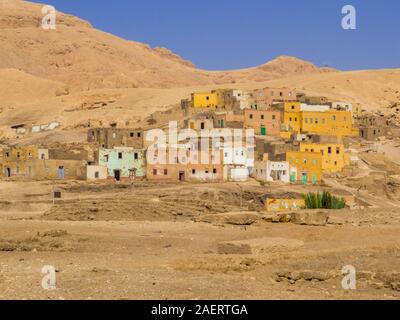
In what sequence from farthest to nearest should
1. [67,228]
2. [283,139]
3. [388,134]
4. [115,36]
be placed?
[115,36], [388,134], [283,139], [67,228]

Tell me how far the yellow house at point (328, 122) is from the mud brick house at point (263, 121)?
2.33 meters

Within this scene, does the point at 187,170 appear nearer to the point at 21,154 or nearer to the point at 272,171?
the point at 272,171

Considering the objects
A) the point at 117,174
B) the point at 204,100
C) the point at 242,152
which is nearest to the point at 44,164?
the point at 117,174

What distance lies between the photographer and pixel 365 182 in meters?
38.1

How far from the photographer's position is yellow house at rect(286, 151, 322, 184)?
37.9 metres

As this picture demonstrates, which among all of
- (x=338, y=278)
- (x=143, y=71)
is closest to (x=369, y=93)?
(x=143, y=71)

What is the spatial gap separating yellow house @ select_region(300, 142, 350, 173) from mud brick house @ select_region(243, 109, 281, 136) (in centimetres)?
366

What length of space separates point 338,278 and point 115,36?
142 m

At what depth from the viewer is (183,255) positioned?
52.6 feet

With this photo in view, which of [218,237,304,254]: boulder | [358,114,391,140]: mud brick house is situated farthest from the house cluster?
[218,237,304,254]: boulder

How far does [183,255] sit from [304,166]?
22816mm

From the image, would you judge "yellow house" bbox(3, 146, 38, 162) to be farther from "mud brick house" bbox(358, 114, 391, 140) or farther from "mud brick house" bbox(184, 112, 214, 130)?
"mud brick house" bbox(358, 114, 391, 140)

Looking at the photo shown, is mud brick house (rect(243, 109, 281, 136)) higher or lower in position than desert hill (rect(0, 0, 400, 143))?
lower
